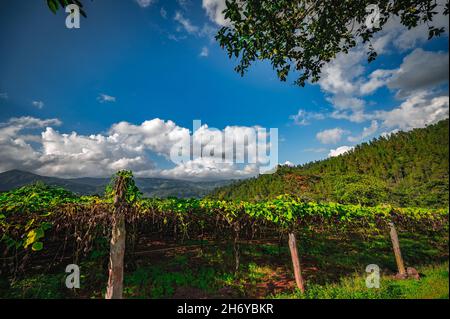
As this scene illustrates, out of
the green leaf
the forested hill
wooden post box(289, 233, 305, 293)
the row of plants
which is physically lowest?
wooden post box(289, 233, 305, 293)

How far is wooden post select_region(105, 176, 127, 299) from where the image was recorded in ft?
14.3

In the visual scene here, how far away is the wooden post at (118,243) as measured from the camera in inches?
172

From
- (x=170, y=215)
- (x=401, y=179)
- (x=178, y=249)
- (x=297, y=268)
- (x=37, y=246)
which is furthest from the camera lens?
(x=401, y=179)

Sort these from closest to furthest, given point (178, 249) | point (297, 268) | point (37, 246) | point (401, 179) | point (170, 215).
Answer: point (37, 246)
point (170, 215)
point (297, 268)
point (178, 249)
point (401, 179)

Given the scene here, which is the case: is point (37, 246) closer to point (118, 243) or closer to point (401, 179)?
point (118, 243)

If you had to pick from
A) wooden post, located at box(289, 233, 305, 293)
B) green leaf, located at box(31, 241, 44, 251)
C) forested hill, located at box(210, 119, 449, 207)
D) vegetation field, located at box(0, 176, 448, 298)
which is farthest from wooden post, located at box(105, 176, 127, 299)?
wooden post, located at box(289, 233, 305, 293)

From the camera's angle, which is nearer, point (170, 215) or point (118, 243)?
point (118, 243)

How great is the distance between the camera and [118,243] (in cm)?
456

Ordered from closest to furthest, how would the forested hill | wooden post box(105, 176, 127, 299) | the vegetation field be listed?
the forested hill < wooden post box(105, 176, 127, 299) < the vegetation field

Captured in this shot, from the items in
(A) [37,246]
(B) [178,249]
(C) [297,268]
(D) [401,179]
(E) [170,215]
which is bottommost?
(C) [297,268]

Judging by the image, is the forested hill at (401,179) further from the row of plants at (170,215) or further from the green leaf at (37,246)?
the green leaf at (37,246)

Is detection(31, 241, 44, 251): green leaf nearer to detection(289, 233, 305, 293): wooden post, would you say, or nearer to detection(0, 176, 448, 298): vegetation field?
detection(0, 176, 448, 298): vegetation field

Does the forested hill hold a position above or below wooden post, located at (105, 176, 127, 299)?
above

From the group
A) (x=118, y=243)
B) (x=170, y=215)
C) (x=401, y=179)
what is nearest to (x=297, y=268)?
(x=170, y=215)
